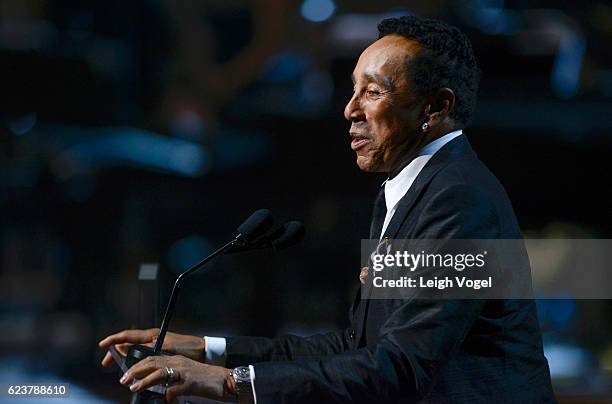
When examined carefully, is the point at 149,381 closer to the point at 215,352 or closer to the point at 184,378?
the point at 184,378

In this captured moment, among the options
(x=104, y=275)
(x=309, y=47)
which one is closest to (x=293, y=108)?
(x=309, y=47)

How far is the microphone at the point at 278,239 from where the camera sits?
1.49 meters

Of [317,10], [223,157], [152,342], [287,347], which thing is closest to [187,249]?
[223,157]

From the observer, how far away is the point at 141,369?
1266 millimetres

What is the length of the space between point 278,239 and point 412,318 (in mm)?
297

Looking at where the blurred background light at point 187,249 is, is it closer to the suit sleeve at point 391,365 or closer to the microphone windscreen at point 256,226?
the microphone windscreen at point 256,226

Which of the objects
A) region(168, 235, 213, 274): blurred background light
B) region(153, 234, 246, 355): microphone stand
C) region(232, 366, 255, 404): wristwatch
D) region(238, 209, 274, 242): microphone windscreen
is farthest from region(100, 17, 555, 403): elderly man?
region(168, 235, 213, 274): blurred background light

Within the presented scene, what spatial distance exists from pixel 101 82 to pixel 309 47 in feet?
2.47

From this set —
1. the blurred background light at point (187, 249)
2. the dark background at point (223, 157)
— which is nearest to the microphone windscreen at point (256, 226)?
the dark background at point (223, 157)

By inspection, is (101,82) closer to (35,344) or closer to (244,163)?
(244,163)

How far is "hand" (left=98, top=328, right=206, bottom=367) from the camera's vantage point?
62.1 inches

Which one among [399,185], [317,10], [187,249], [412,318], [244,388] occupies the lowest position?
[244,388]

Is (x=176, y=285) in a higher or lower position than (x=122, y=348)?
higher

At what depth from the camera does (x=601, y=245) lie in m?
3.13
